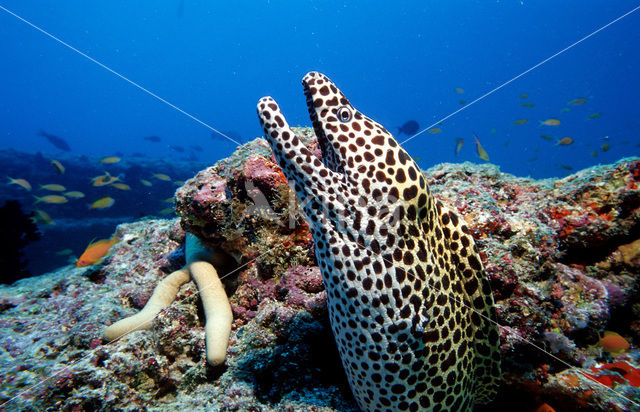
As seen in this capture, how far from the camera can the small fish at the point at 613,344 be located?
3.06 metres

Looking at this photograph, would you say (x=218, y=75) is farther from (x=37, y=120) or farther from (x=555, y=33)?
(x=555, y=33)

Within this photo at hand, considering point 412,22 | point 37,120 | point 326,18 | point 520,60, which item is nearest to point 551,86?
point 520,60

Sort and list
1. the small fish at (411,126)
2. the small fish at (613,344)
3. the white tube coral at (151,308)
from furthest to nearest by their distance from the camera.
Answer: the small fish at (411,126) → the white tube coral at (151,308) → the small fish at (613,344)

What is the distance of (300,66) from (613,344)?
19763 centimetres

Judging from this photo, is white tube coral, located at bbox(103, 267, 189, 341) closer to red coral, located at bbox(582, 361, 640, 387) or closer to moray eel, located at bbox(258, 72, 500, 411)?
moray eel, located at bbox(258, 72, 500, 411)

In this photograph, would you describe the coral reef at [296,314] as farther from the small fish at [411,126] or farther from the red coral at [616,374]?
the small fish at [411,126]

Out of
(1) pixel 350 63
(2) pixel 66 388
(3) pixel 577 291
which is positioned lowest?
(2) pixel 66 388

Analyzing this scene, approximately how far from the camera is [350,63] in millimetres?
173250

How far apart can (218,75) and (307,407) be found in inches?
8829

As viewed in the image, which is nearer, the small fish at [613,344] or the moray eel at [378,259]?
the moray eel at [378,259]

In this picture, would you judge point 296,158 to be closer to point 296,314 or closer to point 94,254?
point 296,314

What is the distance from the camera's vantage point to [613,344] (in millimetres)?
3094

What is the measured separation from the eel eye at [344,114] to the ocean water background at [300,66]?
11595 cm

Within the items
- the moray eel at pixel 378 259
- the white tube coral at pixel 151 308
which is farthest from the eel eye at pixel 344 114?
the white tube coral at pixel 151 308
